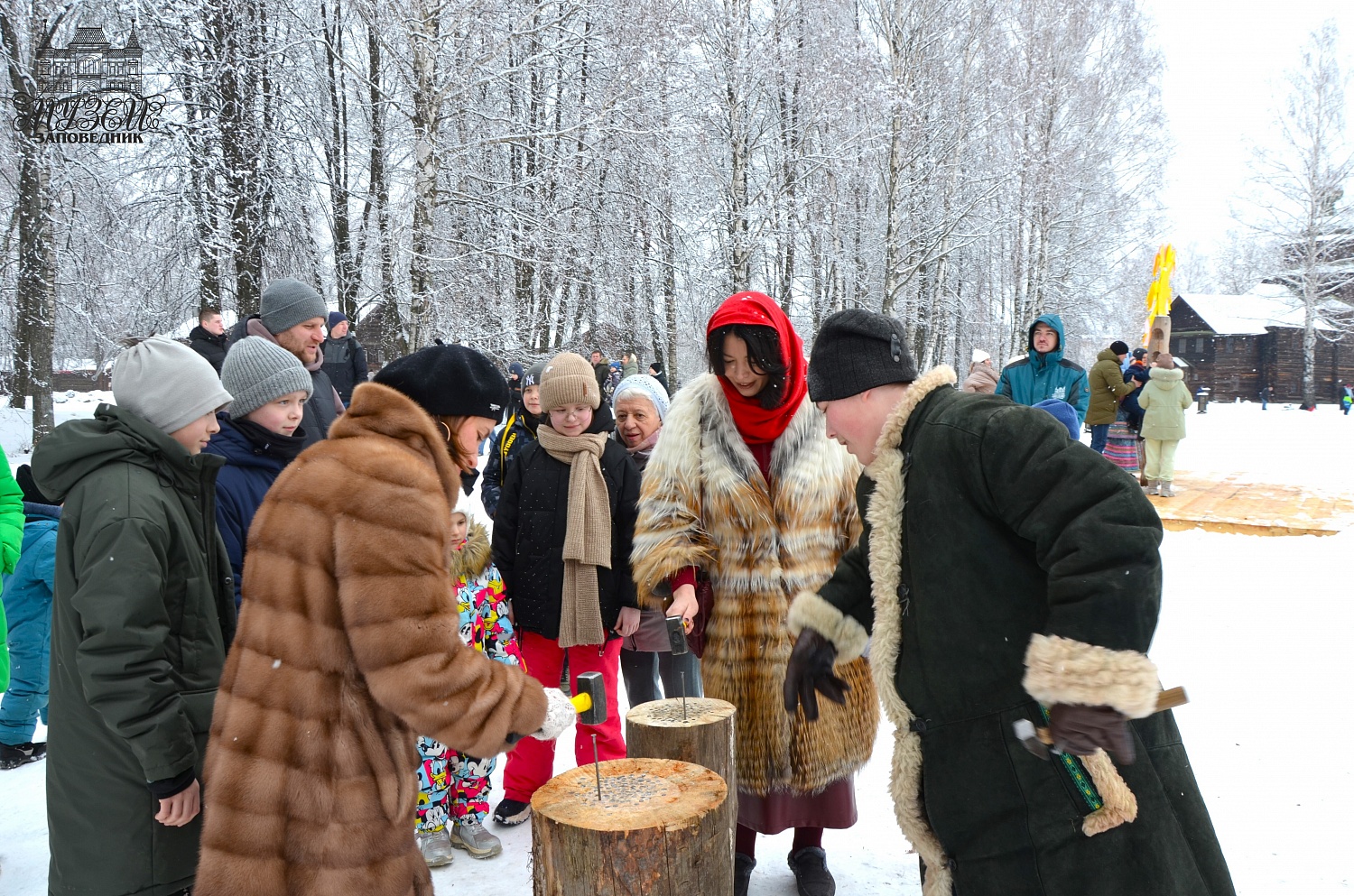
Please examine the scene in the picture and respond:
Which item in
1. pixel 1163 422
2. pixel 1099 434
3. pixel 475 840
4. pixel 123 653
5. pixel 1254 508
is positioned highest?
pixel 1163 422

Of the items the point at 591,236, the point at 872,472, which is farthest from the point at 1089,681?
the point at 591,236

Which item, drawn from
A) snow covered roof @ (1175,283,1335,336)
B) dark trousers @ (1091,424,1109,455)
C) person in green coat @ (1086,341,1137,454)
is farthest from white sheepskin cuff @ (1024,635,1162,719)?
snow covered roof @ (1175,283,1335,336)

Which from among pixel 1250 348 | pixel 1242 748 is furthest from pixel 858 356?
pixel 1250 348

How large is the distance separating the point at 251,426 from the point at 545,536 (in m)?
1.37

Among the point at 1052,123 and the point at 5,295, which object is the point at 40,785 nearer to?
the point at 5,295

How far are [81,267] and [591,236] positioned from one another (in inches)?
323

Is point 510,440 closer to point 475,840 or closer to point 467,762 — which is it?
point 467,762

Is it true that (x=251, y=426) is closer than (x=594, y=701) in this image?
No

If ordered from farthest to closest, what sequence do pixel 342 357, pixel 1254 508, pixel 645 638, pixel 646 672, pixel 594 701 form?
pixel 1254 508 → pixel 342 357 → pixel 646 672 → pixel 645 638 → pixel 594 701

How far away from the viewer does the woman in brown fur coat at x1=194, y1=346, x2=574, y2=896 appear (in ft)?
5.53

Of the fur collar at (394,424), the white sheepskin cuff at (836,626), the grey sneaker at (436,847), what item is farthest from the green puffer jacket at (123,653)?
the white sheepskin cuff at (836,626)

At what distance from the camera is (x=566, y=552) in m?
3.64

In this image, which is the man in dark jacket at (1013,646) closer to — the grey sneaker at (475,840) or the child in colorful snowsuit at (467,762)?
the child in colorful snowsuit at (467,762)

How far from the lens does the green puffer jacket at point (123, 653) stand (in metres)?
1.84
